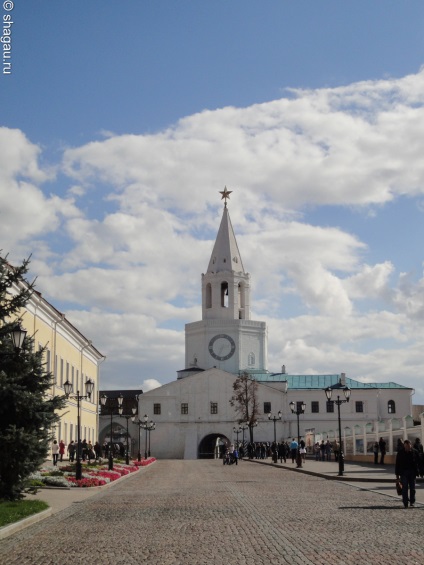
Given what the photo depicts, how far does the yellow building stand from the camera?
128ft

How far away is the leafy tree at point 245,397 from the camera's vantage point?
87812 millimetres

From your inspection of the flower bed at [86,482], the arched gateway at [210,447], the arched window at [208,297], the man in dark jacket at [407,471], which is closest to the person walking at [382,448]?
the flower bed at [86,482]

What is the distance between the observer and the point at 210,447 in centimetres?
9500

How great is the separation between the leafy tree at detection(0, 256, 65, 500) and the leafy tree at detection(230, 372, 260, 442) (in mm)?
69465

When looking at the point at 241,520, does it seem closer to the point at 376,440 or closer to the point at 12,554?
the point at 12,554

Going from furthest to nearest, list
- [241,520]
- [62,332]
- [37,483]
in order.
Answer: [62,332] → [37,483] → [241,520]

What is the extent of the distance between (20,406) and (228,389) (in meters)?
72.8

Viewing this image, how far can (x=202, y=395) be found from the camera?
9044 cm

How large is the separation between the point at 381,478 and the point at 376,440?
15829mm

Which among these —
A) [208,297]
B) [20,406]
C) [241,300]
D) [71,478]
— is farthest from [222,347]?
[20,406]

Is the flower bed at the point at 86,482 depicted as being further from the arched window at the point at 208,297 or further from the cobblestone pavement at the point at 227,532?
the arched window at the point at 208,297

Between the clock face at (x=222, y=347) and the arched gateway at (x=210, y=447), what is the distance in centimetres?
873

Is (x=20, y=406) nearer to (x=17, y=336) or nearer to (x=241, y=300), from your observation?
(x=17, y=336)

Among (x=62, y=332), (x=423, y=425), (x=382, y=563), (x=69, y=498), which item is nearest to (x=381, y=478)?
(x=423, y=425)
